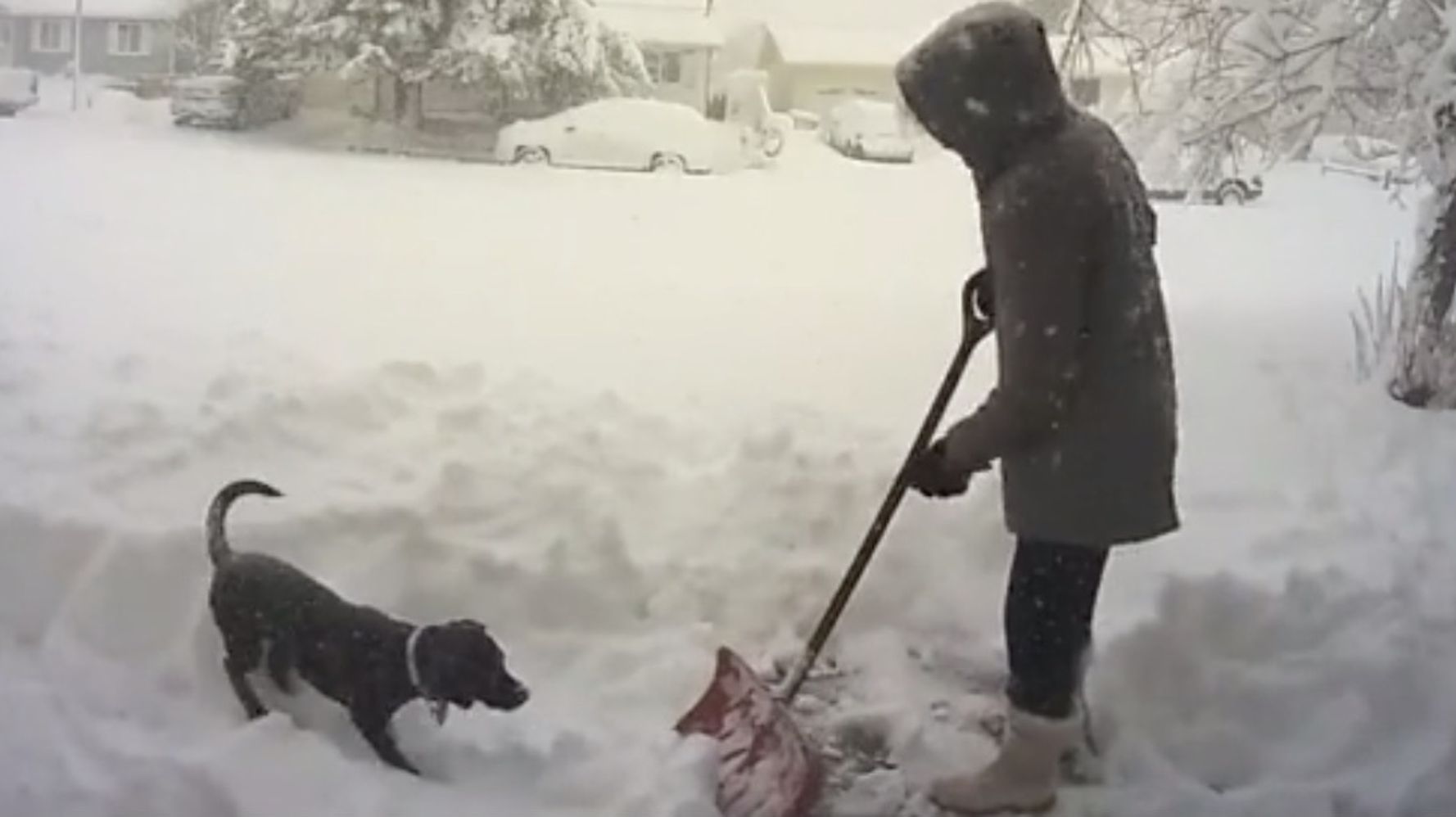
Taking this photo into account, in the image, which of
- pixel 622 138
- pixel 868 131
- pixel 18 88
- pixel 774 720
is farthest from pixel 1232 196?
pixel 18 88

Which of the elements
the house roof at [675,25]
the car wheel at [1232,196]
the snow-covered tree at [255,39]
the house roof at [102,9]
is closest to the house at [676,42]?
the house roof at [675,25]

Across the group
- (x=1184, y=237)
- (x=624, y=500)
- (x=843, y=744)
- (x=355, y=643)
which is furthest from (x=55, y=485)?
(x=1184, y=237)

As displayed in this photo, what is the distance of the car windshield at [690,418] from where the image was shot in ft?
4.80

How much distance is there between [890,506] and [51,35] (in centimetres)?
94

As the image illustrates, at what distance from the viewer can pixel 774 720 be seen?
1.47 metres

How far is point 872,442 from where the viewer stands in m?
1.80

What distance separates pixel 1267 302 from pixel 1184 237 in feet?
0.42

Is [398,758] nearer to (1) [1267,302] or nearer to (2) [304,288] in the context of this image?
(2) [304,288]

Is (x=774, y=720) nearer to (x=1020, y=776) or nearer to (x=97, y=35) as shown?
(x=1020, y=776)

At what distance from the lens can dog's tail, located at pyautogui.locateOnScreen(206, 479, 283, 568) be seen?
154 centimetres

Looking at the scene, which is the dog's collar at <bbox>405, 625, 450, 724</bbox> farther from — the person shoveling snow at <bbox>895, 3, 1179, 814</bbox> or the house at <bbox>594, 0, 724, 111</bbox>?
the house at <bbox>594, 0, 724, 111</bbox>

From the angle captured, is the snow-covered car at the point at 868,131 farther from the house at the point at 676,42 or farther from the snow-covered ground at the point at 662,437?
the house at the point at 676,42

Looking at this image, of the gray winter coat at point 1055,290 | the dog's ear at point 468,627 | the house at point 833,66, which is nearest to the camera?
the gray winter coat at point 1055,290

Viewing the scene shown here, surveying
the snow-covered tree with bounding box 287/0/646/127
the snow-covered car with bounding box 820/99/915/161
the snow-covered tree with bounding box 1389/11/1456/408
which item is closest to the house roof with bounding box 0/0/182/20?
the snow-covered tree with bounding box 287/0/646/127
